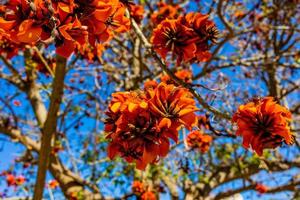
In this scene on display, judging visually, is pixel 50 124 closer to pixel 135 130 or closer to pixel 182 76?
pixel 182 76

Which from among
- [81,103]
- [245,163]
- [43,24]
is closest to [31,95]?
[81,103]

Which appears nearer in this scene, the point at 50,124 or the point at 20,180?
the point at 50,124

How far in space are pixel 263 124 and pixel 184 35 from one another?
624 millimetres

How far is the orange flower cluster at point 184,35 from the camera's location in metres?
1.75

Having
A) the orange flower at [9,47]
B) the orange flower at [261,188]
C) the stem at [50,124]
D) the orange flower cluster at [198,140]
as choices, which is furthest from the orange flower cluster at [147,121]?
the orange flower at [261,188]

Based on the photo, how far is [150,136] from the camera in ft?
3.78

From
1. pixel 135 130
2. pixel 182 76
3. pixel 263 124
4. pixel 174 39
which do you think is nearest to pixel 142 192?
pixel 182 76

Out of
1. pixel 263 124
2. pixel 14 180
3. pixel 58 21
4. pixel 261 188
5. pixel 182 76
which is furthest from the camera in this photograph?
pixel 14 180

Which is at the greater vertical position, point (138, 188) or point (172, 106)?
point (138, 188)

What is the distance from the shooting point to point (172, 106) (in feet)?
3.89

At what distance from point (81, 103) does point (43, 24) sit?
193 inches

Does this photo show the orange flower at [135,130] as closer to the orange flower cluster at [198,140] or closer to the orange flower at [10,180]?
the orange flower cluster at [198,140]

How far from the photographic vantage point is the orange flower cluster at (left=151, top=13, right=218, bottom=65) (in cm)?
175

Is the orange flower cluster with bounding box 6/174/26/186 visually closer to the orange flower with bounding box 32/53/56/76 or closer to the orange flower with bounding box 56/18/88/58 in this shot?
the orange flower with bounding box 32/53/56/76
